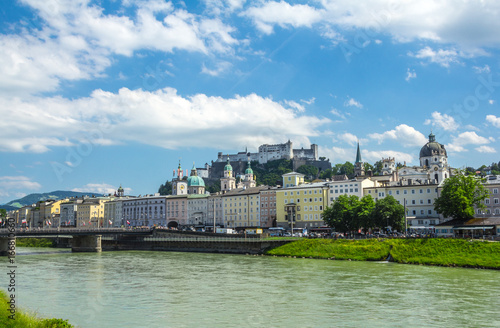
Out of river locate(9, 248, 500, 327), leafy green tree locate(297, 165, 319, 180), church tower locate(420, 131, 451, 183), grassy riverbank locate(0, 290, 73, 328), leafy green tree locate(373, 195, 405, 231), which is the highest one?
leafy green tree locate(297, 165, 319, 180)

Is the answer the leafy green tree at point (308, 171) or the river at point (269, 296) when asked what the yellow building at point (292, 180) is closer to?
the river at point (269, 296)

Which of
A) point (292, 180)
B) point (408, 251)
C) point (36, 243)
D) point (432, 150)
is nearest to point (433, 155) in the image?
point (432, 150)

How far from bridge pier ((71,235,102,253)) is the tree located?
5165 cm

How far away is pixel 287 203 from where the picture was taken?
322ft

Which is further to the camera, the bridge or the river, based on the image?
the bridge

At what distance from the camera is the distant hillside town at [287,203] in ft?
257

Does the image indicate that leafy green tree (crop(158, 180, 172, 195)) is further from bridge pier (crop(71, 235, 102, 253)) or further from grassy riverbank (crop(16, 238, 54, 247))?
bridge pier (crop(71, 235, 102, 253))

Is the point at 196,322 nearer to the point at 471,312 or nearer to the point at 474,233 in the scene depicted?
the point at 471,312

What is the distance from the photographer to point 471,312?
25.2 m

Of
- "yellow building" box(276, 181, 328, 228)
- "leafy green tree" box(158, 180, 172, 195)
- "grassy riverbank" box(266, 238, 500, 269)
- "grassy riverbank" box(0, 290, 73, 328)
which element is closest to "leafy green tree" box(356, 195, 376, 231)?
"grassy riverbank" box(266, 238, 500, 269)

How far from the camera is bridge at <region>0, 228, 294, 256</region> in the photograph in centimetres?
6988

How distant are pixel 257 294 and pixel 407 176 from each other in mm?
82707

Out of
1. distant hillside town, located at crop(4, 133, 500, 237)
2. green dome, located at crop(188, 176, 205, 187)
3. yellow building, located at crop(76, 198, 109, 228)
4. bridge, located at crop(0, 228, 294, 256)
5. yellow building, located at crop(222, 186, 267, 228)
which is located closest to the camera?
bridge, located at crop(0, 228, 294, 256)

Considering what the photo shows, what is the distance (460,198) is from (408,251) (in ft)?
41.9
